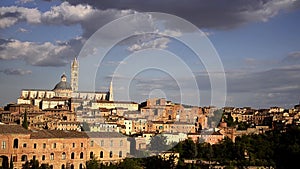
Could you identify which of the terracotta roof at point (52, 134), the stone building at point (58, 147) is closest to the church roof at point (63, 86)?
the stone building at point (58, 147)

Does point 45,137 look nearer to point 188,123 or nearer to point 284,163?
point 284,163

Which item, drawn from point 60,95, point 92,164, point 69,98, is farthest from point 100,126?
point 60,95

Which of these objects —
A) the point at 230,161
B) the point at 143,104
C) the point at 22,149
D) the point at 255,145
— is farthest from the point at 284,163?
the point at 143,104

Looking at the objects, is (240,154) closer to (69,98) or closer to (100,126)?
(100,126)

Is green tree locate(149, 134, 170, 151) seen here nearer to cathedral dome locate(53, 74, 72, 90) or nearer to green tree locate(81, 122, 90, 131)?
green tree locate(81, 122, 90, 131)

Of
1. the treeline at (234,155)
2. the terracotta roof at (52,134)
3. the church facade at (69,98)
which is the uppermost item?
the church facade at (69,98)

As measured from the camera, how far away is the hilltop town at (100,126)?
1595 cm

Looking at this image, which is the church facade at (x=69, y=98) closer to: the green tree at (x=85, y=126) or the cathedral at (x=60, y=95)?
the cathedral at (x=60, y=95)

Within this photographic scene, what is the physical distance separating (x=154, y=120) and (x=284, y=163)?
12795mm

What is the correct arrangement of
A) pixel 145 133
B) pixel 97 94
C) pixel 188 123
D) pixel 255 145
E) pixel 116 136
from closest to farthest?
1. pixel 116 136
2. pixel 255 145
3. pixel 145 133
4. pixel 188 123
5. pixel 97 94

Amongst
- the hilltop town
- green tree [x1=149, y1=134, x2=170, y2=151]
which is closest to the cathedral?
the hilltop town

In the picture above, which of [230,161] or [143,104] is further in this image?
[143,104]

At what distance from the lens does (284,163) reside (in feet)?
57.5

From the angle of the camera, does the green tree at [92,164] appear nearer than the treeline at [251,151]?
Yes
